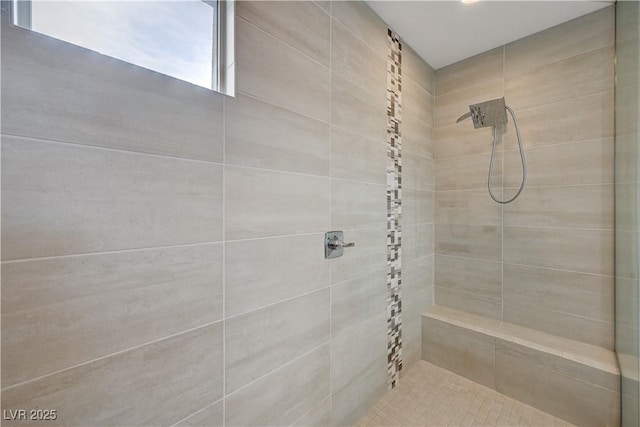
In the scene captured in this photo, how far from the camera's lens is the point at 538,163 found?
5.47 ft

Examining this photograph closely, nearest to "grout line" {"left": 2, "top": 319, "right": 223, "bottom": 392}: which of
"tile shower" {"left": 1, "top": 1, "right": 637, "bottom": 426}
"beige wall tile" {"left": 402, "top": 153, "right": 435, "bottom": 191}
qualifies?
"tile shower" {"left": 1, "top": 1, "right": 637, "bottom": 426}

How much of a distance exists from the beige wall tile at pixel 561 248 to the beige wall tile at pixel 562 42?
108cm

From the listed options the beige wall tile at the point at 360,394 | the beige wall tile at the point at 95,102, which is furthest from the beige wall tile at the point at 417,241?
the beige wall tile at the point at 95,102

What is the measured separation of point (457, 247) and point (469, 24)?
1.49 meters

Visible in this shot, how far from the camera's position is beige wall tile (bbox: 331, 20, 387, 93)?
4.25 ft

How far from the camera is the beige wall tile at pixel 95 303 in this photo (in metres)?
0.58

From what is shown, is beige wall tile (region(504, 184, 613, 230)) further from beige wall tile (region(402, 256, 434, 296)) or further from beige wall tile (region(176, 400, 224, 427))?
beige wall tile (region(176, 400, 224, 427))

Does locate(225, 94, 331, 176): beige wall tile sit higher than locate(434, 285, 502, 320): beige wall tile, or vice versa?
locate(225, 94, 331, 176): beige wall tile

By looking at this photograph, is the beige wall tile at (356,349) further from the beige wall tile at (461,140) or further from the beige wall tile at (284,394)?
the beige wall tile at (461,140)

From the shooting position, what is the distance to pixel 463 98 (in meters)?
1.97

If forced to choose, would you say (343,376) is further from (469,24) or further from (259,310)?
→ (469,24)

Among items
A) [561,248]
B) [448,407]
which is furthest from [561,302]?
[448,407]

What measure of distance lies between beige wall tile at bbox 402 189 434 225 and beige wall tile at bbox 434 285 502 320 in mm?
585

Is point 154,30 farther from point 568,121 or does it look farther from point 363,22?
point 568,121
